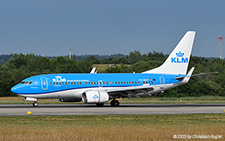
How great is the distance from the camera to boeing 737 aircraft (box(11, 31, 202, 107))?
46031mm

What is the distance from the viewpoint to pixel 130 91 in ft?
157

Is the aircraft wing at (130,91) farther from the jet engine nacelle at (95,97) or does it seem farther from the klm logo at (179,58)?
the klm logo at (179,58)

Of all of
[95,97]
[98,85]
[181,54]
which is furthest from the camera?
[181,54]

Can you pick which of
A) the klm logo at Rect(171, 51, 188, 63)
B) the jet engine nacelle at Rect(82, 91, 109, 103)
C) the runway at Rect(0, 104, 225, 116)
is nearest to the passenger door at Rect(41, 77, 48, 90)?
the runway at Rect(0, 104, 225, 116)

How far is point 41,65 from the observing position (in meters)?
124

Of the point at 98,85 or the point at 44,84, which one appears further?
the point at 98,85

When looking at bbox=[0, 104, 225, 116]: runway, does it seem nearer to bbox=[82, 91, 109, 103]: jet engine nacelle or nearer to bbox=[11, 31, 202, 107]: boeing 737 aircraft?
bbox=[82, 91, 109, 103]: jet engine nacelle

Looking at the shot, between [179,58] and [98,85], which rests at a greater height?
[179,58]

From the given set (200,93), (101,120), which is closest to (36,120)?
(101,120)

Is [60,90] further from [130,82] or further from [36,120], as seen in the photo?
[36,120]

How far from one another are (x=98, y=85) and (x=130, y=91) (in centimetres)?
383

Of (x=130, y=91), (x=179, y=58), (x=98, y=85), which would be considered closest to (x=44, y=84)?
(x=98, y=85)

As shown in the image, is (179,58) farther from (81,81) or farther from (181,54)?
(81,81)

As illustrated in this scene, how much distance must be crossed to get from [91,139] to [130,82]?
2969 centimetres
